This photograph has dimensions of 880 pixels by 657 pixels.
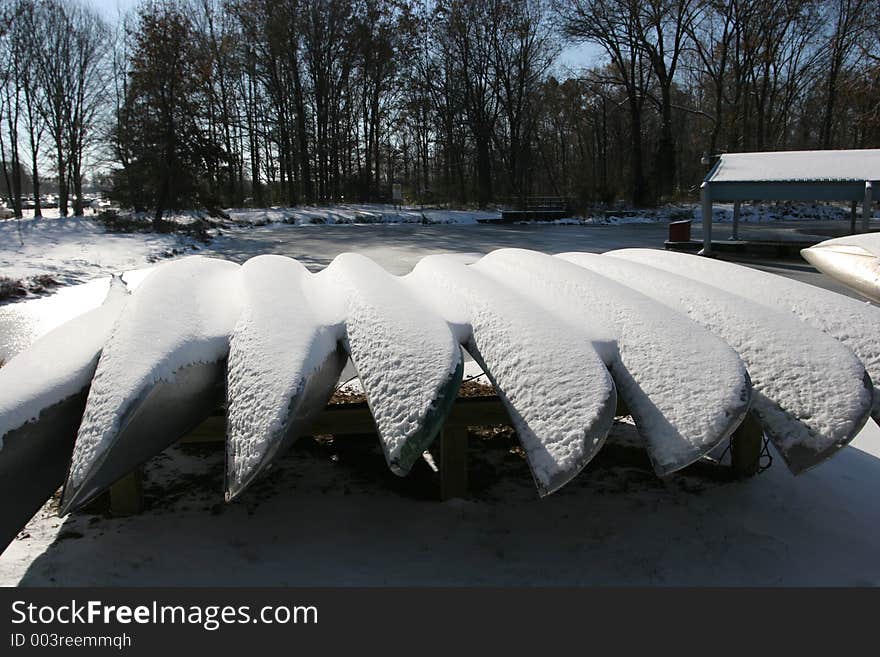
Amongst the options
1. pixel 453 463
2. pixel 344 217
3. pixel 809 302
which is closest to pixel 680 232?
pixel 809 302

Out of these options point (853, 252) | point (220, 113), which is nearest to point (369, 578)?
point (853, 252)

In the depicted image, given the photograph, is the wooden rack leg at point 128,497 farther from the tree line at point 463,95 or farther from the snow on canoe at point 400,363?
the tree line at point 463,95

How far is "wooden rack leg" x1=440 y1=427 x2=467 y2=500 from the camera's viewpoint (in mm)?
3330

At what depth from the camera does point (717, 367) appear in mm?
2352

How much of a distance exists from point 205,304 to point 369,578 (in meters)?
1.39

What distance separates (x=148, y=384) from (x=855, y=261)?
424 cm

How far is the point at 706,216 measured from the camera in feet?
42.2

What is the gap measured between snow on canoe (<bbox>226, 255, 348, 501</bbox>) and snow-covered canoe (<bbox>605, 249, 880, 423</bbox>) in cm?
201

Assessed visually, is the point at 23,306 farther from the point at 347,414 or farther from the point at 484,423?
the point at 484,423

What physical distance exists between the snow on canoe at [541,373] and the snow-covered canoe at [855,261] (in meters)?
2.58

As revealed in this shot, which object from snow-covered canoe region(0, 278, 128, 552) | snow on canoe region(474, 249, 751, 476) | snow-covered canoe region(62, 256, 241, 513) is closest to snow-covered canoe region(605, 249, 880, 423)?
snow on canoe region(474, 249, 751, 476)

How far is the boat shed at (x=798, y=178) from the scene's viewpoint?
11203mm

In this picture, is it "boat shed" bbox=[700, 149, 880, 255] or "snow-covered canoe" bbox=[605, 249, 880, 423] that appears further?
"boat shed" bbox=[700, 149, 880, 255]

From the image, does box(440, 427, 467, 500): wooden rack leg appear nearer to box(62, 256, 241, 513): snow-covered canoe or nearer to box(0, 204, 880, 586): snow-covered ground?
box(0, 204, 880, 586): snow-covered ground
